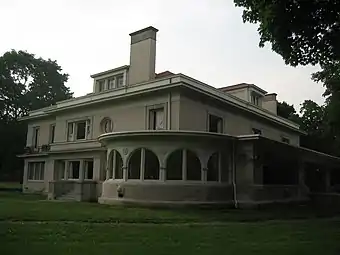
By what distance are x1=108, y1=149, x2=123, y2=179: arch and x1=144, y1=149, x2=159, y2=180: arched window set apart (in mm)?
1394

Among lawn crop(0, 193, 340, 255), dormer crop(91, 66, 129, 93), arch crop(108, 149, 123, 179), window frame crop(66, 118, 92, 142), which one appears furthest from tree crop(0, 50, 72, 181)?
lawn crop(0, 193, 340, 255)

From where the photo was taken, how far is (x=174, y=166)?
1917 centimetres

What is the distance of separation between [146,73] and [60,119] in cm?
845

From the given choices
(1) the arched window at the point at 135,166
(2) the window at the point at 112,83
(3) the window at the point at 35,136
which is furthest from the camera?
(3) the window at the point at 35,136

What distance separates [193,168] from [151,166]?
214 centimetres

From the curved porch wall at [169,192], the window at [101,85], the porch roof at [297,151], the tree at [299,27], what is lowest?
the curved porch wall at [169,192]

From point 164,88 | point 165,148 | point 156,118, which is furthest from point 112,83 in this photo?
point 165,148

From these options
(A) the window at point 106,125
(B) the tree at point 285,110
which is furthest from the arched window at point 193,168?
(B) the tree at point 285,110

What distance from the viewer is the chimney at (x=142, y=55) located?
902 inches

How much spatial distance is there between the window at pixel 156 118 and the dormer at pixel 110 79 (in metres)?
3.98

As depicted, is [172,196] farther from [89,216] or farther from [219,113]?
[219,113]

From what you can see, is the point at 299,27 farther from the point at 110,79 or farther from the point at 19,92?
the point at 19,92

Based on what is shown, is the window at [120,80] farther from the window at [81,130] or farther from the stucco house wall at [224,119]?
the stucco house wall at [224,119]

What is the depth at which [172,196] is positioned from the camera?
57.1 ft
